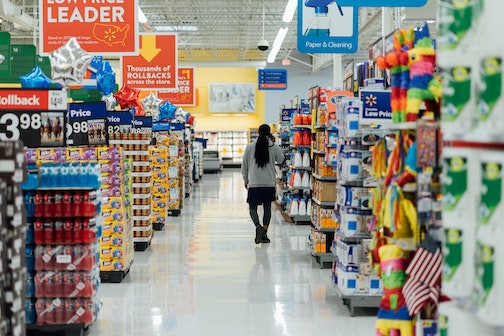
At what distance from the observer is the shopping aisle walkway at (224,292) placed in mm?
6531

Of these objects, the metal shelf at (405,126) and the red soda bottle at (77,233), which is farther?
the red soda bottle at (77,233)

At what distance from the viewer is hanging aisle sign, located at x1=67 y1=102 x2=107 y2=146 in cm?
751

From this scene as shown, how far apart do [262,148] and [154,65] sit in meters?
4.21

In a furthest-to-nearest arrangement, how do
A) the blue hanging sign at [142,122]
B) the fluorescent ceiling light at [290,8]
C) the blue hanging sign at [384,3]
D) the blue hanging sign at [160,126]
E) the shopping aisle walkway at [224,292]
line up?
the fluorescent ceiling light at [290,8]
the blue hanging sign at [160,126]
the blue hanging sign at [142,122]
the blue hanging sign at [384,3]
the shopping aisle walkway at [224,292]

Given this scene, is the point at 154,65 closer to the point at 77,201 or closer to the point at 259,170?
the point at 259,170

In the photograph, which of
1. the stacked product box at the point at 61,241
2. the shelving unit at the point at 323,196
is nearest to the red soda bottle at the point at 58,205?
the stacked product box at the point at 61,241

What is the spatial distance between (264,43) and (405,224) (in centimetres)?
1892

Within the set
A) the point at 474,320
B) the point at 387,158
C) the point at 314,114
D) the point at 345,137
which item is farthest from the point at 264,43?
the point at 474,320

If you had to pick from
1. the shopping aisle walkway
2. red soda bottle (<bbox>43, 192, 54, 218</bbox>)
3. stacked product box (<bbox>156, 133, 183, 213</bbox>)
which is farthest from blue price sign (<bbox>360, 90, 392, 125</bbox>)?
stacked product box (<bbox>156, 133, 183, 213</bbox>)

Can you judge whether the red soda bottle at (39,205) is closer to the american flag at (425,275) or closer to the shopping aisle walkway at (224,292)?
the shopping aisle walkway at (224,292)

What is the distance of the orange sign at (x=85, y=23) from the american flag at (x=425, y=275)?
19.7 ft

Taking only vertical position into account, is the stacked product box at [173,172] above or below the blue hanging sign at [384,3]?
below

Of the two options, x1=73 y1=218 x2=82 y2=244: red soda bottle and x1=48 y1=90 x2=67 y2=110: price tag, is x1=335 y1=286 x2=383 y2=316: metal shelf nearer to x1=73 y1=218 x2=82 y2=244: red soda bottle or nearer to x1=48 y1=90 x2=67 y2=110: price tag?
x1=73 y1=218 x2=82 y2=244: red soda bottle

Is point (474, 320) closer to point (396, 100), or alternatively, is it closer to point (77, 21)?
point (396, 100)
